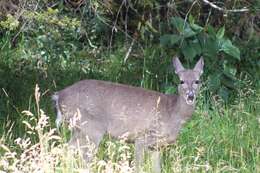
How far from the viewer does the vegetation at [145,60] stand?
7.40m

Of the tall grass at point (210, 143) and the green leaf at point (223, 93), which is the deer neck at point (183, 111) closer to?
the tall grass at point (210, 143)

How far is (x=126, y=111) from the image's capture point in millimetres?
7582

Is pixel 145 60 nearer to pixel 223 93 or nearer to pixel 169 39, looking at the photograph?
pixel 169 39

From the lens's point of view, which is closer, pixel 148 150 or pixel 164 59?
pixel 148 150

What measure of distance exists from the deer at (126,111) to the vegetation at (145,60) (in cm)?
18

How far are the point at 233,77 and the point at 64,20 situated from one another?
2.78m

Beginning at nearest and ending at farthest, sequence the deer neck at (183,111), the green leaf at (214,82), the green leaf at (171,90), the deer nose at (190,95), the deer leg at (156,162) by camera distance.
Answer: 1. the deer leg at (156,162)
2. the deer nose at (190,95)
3. the deer neck at (183,111)
4. the green leaf at (171,90)
5. the green leaf at (214,82)

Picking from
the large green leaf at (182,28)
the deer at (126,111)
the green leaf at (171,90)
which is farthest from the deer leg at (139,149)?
the large green leaf at (182,28)

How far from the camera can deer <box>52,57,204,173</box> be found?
7.35 metres

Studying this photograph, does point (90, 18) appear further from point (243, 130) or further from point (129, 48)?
point (243, 130)

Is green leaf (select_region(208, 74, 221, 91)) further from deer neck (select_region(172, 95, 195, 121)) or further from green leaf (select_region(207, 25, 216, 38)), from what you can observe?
deer neck (select_region(172, 95, 195, 121))

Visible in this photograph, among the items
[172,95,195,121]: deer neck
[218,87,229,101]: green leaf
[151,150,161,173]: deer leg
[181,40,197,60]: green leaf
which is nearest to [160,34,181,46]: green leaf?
[181,40,197,60]: green leaf

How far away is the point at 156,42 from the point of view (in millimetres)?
10500

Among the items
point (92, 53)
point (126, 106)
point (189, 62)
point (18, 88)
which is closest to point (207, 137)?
point (126, 106)
